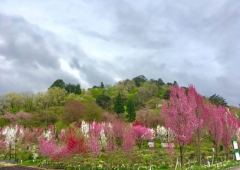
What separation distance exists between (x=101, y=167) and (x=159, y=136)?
2767 cm

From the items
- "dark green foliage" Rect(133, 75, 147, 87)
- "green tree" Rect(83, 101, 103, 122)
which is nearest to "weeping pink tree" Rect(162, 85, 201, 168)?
"green tree" Rect(83, 101, 103, 122)

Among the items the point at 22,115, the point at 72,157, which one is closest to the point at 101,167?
the point at 72,157

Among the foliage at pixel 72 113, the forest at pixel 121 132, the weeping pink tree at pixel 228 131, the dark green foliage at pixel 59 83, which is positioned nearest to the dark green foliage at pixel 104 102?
the forest at pixel 121 132

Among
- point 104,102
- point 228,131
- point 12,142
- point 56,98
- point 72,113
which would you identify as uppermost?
point 56,98

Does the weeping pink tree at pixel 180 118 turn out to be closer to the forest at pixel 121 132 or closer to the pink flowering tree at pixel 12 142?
the forest at pixel 121 132

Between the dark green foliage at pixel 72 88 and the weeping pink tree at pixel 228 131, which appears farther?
the dark green foliage at pixel 72 88

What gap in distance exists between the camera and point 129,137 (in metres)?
17.5

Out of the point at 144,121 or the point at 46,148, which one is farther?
A: the point at 144,121

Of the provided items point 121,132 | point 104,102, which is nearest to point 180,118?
point 121,132

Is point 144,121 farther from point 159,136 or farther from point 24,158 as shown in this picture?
point 24,158

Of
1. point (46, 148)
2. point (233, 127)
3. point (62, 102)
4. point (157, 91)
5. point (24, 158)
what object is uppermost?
point (157, 91)

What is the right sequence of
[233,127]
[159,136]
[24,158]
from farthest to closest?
[159,136] → [24,158] → [233,127]

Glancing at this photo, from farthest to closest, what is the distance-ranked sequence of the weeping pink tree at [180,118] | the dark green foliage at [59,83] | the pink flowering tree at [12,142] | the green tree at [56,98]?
the dark green foliage at [59,83] → the green tree at [56,98] → the pink flowering tree at [12,142] → the weeping pink tree at [180,118]

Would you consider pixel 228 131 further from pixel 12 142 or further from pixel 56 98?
pixel 56 98
